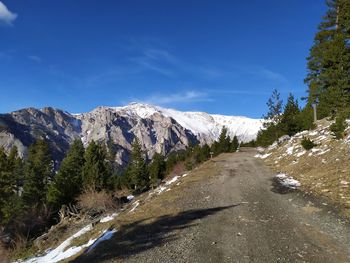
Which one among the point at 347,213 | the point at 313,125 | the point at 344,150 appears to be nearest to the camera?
the point at 347,213

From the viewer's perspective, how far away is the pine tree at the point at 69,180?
4856 centimetres

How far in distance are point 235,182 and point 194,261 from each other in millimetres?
16169

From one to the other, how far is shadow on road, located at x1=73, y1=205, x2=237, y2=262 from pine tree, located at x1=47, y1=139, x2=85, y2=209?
35200 mm

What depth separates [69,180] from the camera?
52188mm

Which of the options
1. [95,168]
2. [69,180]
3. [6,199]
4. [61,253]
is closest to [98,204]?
[95,168]

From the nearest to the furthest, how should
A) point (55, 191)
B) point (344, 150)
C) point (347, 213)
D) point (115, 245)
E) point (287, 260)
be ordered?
point (287, 260) < point (115, 245) < point (347, 213) < point (344, 150) < point (55, 191)

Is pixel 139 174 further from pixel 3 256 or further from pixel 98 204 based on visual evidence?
pixel 3 256

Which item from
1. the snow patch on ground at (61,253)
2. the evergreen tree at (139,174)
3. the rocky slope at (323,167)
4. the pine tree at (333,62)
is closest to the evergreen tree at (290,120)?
the pine tree at (333,62)

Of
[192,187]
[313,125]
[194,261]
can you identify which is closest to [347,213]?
[194,261]

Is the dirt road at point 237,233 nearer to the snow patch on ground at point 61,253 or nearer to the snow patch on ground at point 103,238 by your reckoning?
the snow patch on ground at point 103,238

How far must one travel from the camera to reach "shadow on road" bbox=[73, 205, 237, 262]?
13.1 m

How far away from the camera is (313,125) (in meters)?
45.1

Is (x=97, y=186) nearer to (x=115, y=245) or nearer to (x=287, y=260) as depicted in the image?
(x=115, y=245)

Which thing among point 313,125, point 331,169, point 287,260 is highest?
point 313,125
